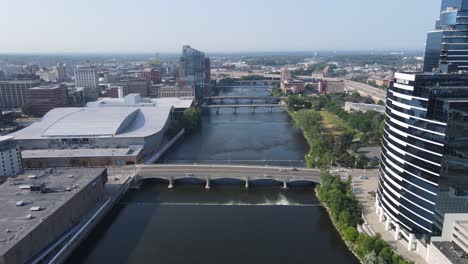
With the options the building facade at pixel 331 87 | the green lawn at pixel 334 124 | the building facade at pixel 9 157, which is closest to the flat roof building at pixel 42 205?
the building facade at pixel 9 157

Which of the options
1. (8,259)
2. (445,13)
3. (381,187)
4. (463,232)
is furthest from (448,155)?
(445,13)

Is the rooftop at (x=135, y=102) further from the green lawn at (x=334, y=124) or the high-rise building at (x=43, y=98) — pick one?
the green lawn at (x=334, y=124)

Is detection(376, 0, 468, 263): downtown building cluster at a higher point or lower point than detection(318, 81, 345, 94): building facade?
higher

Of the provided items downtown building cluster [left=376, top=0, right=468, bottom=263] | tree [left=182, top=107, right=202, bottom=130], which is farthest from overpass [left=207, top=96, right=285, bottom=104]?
downtown building cluster [left=376, top=0, right=468, bottom=263]

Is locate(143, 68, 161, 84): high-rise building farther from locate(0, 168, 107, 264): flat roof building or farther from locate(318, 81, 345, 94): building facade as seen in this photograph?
locate(0, 168, 107, 264): flat roof building

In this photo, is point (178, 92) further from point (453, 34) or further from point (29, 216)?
point (29, 216)

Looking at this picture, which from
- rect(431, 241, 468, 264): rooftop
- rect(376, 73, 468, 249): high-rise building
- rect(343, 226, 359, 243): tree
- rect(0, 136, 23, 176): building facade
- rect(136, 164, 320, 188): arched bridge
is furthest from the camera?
rect(136, 164, 320, 188): arched bridge

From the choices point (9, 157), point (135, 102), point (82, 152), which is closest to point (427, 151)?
point (9, 157)
